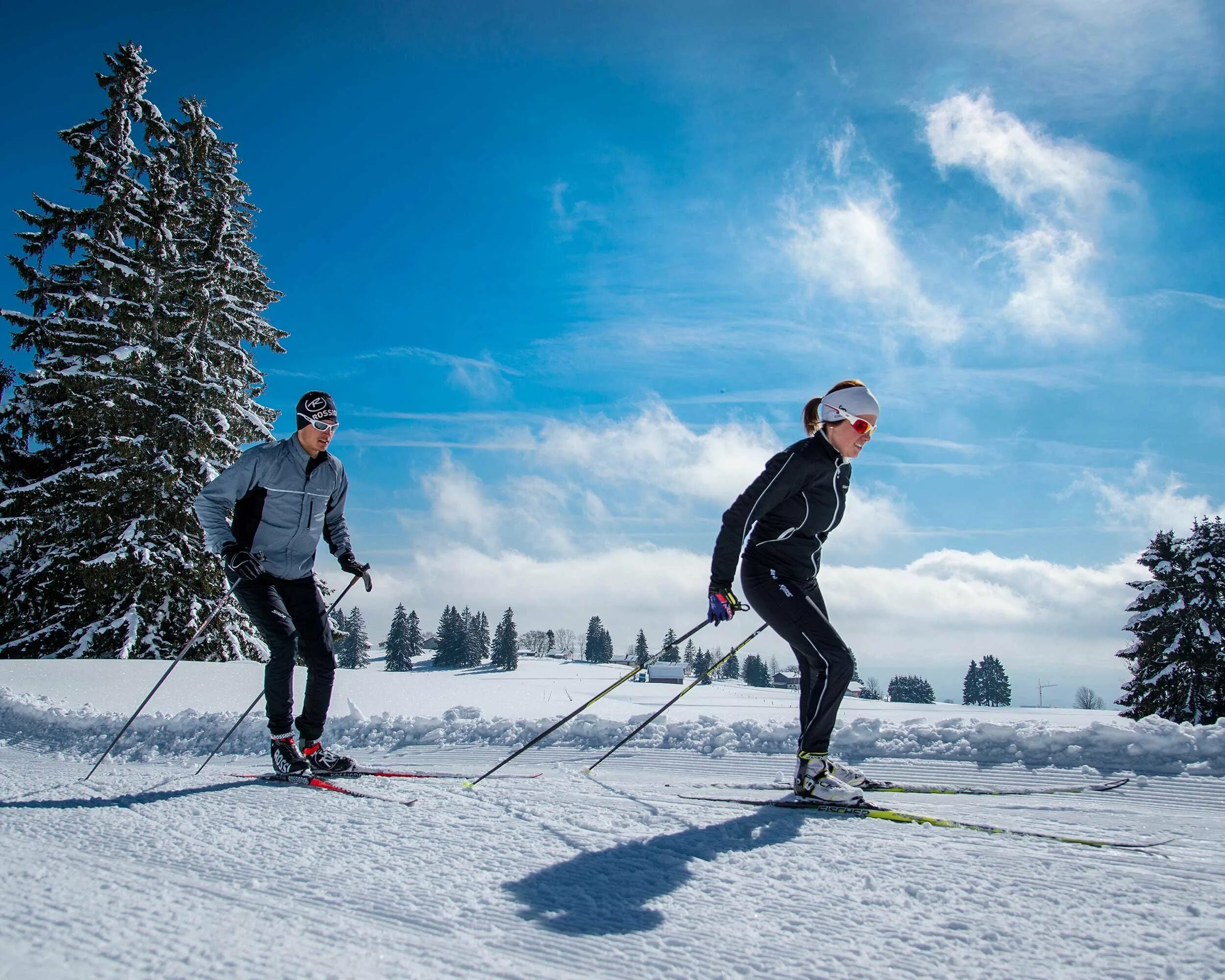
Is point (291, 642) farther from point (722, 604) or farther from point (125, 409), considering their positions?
point (125, 409)

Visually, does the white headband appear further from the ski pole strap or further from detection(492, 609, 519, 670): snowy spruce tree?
detection(492, 609, 519, 670): snowy spruce tree

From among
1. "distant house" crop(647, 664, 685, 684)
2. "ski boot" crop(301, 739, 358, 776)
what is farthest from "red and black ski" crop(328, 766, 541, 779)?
"distant house" crop(647, 664, 685, 684)

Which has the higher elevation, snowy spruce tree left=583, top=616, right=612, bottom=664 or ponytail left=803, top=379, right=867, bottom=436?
ponytail left=803, top=379, right=867, bottom=436

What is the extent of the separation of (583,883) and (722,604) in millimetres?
1894

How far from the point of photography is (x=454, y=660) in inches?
3332

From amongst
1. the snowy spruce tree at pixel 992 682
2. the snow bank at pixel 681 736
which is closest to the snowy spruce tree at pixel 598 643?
the snowy spruce tree at pixel 992 682

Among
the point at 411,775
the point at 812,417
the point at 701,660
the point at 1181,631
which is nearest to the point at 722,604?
the point at 812,417

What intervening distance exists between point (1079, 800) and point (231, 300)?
18653 mm

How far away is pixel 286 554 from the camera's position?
→ 4.36 metres

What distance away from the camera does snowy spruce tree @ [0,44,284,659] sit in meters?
14.6

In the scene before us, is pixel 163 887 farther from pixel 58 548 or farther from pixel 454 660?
pixel 454 660

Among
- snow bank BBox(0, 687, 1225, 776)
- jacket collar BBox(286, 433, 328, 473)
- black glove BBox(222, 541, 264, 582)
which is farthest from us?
snow bank BBox(0, 687, 1225, 776)

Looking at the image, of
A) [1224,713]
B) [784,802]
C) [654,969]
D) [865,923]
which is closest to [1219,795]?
[784,802]

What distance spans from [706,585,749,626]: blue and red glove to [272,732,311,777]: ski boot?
2600 millimetres
